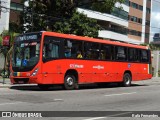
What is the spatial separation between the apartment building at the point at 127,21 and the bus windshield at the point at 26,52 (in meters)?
38.9

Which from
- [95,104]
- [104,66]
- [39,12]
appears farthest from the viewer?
[39,12]

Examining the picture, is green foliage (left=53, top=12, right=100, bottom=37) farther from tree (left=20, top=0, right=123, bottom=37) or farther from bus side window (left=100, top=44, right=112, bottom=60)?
bus side window (left=100, top=44, right=112, bottom=60)

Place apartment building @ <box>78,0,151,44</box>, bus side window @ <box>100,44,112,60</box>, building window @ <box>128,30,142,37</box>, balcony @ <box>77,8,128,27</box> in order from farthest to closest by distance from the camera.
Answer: building window @ <box>128,30,142,37</box>, apartment building @ <box>78,0,151,44</box>, balcony @ <box>77,8,128,27</box>, bus side window @ <box>100,44,112,60</box>

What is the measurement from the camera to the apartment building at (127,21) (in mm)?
67500

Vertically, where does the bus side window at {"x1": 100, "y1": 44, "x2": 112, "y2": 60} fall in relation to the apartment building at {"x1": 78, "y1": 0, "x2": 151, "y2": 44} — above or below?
below

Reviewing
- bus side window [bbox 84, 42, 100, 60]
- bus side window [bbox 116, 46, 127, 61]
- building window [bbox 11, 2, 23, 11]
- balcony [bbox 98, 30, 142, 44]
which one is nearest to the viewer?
bus side window [bbox 84, 42, 100, 60]

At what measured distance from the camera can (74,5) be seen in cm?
3991

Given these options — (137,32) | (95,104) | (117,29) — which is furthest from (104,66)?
(137,32)

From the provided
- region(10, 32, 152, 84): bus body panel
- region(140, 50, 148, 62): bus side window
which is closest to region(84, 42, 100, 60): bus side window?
region(10, 32, 152, 84): bus body panel

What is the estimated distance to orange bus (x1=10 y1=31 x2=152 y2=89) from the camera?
2150 cm

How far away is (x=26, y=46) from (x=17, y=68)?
52.0 inches

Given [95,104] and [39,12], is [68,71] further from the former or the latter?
[39,12]

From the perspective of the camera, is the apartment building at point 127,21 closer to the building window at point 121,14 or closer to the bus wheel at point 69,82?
the building window at point 121,14

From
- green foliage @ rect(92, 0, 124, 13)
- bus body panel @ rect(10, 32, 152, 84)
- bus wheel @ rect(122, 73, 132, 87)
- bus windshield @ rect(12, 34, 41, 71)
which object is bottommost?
bus wheel @ rect(122, 73, 132, 87)
